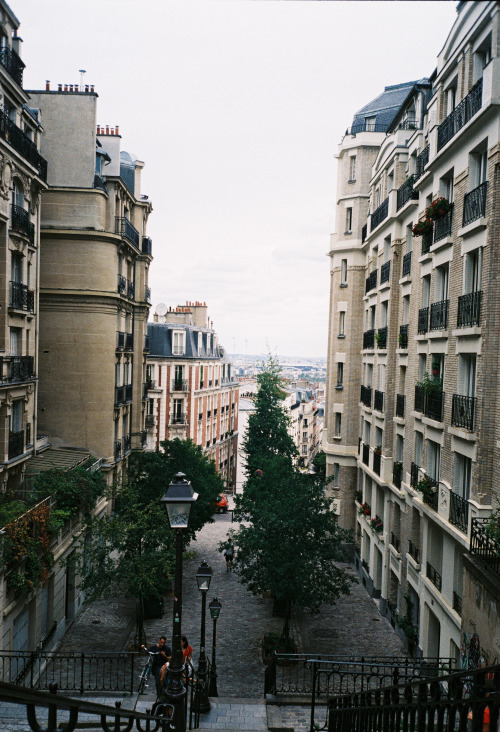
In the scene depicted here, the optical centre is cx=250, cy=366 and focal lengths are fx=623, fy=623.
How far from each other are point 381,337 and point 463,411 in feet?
41.8

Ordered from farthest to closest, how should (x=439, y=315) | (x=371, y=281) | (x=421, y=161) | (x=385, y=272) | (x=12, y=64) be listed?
(x=371, y=281) < (x=385, y=272) < (x=421, y=161) < (x=12, y=64) < (x=439, y=315)

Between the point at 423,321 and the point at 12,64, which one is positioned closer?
the point at 12,64

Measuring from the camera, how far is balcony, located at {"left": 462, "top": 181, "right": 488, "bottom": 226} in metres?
16.2

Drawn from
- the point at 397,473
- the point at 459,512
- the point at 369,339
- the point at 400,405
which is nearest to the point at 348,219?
the point at 369,339

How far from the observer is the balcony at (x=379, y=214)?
28.9 meters

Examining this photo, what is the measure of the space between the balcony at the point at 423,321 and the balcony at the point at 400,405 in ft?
13.5

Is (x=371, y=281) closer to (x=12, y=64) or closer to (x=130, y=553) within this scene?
(x=130, y=553)

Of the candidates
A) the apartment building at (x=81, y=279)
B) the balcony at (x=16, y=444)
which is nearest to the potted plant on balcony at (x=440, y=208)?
the balcony at (x=16, y=444)

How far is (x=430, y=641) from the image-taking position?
20.4m

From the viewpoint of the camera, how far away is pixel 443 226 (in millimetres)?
19594

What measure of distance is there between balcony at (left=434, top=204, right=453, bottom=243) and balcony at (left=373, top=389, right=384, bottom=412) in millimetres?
10341

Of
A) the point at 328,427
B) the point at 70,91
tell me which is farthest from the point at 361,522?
the point at 70,91

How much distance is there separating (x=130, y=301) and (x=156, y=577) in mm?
17316

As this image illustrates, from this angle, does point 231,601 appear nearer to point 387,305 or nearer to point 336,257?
point 387,305
